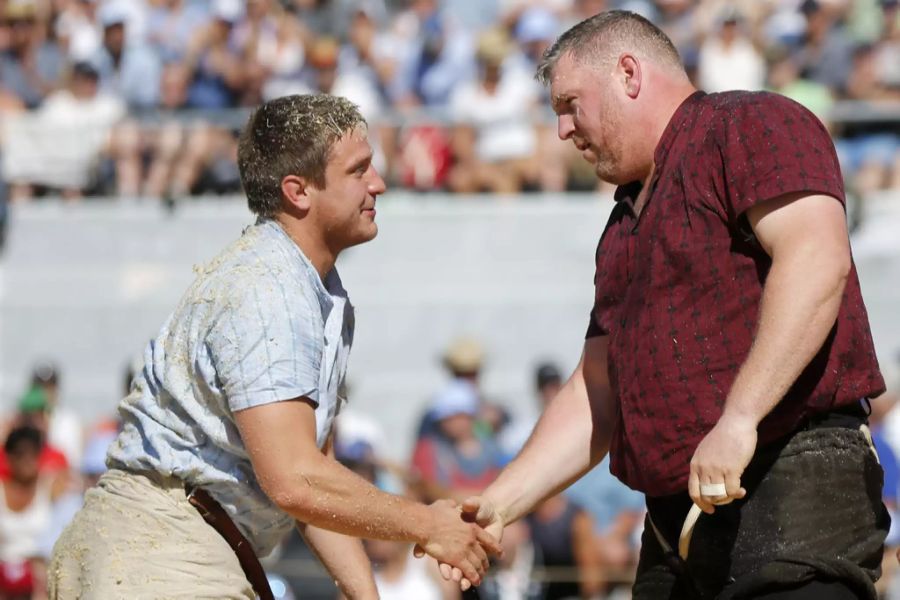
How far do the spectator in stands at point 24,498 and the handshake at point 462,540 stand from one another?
5246 mm

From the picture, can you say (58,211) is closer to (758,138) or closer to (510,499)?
(510,499)

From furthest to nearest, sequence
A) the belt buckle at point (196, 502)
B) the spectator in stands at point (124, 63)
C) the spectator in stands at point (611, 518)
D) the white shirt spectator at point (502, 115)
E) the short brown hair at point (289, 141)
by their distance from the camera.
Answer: the spectator in stands at point (124, 63), the white shirt spectator at point (502, 115), the spectator in stands at point (611, 518), the short brown hair at point (289, 141), the belt buckle at point (196, 502)

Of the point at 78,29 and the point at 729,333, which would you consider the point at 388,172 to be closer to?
the point at 78,29

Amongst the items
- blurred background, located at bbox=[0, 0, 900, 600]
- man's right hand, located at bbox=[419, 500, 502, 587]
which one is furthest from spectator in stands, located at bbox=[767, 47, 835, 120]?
man's right hand, located at bbox=[419, 500, 502, 587]

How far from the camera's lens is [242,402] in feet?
13.0

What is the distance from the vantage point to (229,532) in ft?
13.8

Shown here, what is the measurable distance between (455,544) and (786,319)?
3.93 feet

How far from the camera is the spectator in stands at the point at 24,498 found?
933cm

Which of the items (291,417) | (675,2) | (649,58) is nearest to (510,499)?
(291,417)

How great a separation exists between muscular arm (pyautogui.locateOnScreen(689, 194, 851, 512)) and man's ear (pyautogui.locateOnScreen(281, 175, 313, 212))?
49.6 inches

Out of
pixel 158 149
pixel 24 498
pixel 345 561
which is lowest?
pixel 24 498

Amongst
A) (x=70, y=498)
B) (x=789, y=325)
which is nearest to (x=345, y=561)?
(x=789, y=325)

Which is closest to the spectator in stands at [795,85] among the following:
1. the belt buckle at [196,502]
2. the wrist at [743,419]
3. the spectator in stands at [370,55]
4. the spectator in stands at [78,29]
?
the spectator in stands at [370,55]

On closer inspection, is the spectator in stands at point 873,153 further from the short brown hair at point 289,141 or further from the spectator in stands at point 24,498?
the short brown hair at point 289,141
